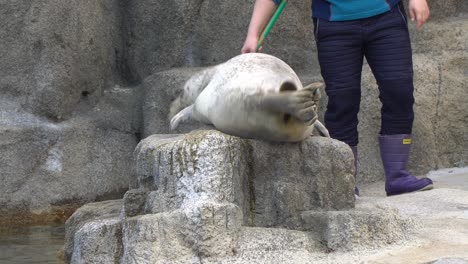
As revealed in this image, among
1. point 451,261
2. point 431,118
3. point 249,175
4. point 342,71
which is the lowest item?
point 451,261

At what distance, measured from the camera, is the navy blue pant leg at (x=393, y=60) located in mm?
4684

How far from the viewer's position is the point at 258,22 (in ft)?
15.5

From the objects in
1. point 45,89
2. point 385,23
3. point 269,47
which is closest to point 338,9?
point 385,23

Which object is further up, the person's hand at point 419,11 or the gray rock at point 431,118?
the person's hand at point 419,11

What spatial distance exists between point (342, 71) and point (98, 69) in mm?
2366

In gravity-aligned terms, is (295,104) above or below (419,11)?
below

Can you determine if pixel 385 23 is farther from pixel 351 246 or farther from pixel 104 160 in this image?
pixel 104 160

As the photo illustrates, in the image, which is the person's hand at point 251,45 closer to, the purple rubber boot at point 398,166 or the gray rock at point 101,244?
the purple rubber boot at point 398,166

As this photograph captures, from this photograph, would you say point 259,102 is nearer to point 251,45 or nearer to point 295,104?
point 295,104

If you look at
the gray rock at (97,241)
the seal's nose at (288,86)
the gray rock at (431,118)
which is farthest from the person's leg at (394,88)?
the gray rock at (97,241)

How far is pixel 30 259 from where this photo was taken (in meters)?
4.78

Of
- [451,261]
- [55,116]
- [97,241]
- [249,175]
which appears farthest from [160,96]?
[451,261]

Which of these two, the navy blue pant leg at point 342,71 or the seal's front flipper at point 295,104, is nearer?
the seal's front flipper at point 295,104

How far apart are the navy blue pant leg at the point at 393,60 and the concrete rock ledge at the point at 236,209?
2.84 feet
